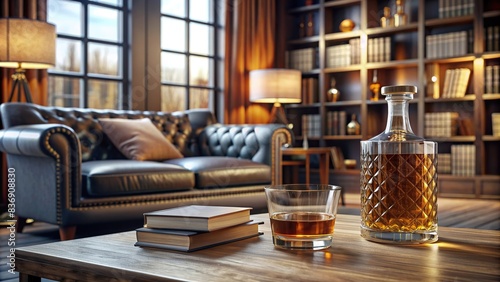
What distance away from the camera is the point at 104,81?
4.75m

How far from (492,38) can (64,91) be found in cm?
363

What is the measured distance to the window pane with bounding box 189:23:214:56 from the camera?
553 centimetres

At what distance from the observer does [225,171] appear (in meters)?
3.53

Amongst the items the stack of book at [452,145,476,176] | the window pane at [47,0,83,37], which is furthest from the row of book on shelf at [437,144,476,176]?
the window pane at [47,0,83,37]

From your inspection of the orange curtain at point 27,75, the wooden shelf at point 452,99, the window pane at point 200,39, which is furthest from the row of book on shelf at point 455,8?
the orange curtain at point 27,75

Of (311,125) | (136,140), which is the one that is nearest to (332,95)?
(311,125)

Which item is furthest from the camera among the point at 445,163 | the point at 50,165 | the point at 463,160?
the point at 445,163

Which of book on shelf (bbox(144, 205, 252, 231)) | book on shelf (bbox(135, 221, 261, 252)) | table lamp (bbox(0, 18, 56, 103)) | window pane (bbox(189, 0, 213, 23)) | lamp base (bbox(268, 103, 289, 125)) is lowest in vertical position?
book on shelf (bbox(135, 221, 261, 252))

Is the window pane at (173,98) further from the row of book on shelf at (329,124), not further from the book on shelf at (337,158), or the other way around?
the book on shelf at (337,158)

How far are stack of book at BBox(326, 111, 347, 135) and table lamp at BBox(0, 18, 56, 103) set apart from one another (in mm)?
3151

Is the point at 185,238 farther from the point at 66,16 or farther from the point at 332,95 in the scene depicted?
the point at 332,95

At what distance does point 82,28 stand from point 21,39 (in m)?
1.16

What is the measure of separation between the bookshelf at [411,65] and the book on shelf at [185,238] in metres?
4.42

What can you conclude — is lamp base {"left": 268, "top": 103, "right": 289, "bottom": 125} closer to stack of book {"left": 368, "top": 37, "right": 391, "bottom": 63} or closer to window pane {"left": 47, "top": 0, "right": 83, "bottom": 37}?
stack of book {"left": 368, "top": 37, "right": 391, "bottom": 63}
